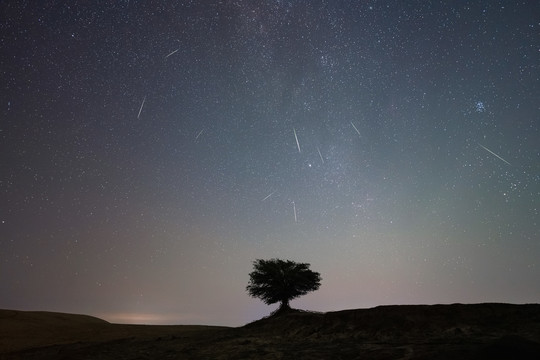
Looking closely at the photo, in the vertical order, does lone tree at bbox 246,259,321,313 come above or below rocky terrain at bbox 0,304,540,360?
above

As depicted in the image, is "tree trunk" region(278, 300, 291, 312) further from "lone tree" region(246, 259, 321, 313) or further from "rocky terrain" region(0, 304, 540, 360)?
"rocky terrain" region(0, 304, 540, 360)

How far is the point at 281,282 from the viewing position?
3469 centimetres

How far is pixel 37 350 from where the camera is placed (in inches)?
967

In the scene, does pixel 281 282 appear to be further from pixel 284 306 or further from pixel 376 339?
pixel 376 339

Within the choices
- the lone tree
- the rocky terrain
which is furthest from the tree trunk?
the rocky terrain

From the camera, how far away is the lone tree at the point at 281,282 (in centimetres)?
3459

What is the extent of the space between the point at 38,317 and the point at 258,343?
36.5m

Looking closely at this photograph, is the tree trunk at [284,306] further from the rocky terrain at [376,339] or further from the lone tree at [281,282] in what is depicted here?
the rocky terrain at [376,339]

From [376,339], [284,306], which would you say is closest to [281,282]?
[284,306]

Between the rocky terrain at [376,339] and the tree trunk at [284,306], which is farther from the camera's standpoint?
the tree trunk at [284,306]

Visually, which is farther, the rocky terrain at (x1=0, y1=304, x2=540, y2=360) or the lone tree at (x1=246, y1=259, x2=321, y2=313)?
the lone tree at (x1=246, y1=259, x2=321, y2=313)

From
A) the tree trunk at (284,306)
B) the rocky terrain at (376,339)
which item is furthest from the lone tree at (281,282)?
the rocky terrain at (376,339)

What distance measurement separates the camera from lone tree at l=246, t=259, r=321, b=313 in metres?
34.6

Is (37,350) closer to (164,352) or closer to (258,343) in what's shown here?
(164,352)
